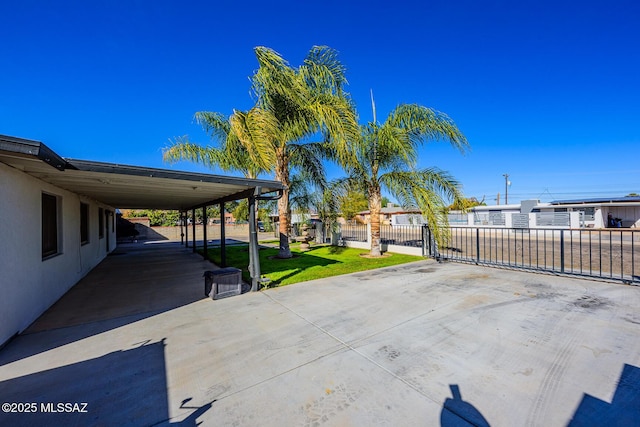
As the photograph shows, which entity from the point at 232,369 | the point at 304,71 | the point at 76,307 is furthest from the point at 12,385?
the point at 304,71

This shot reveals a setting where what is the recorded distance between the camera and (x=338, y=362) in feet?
10.0

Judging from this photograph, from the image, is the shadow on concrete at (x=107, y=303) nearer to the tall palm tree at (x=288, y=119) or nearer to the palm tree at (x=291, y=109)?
the tall palm tree at (x=288, y=119)

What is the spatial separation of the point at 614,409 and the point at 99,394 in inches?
184

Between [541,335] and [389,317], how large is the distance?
6.73 feet

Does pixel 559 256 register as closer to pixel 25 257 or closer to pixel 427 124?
pixel 427 124

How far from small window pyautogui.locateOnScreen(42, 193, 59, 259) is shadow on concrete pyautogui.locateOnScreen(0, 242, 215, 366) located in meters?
1.13

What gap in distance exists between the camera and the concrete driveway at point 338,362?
2.28 meters

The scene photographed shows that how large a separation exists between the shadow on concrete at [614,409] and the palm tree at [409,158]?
6057 millimetres

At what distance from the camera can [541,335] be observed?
3.64 m

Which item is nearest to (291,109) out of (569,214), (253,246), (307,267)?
(253,246)

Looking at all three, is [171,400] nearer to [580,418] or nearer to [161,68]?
[580,418]

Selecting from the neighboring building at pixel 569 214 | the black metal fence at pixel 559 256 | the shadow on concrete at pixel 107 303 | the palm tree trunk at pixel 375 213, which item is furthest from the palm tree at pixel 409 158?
the neighboring building at pixel 569 214

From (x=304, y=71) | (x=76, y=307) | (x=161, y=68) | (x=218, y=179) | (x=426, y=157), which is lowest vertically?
(x=76, y=307)

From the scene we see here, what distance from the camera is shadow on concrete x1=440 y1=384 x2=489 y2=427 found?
6.97ft
